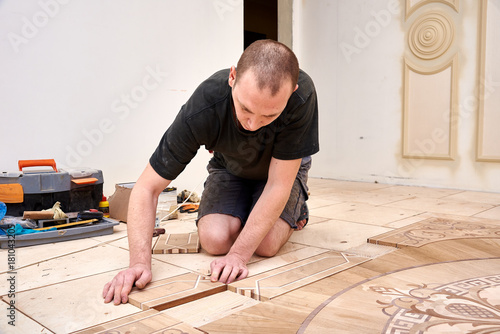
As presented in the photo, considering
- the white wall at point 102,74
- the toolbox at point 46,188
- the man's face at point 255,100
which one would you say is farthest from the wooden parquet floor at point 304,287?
the white wall at point 102,74

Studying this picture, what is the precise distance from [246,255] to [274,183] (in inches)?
11.2

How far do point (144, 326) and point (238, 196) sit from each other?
0.88m

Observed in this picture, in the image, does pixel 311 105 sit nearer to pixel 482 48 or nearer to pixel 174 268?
pixel 174 268

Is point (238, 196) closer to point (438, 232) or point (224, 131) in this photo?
point (224, 131)

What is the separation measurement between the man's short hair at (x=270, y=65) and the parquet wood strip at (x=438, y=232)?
103 centimetres

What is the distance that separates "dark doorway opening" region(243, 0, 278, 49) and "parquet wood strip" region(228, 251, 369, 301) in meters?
6.39

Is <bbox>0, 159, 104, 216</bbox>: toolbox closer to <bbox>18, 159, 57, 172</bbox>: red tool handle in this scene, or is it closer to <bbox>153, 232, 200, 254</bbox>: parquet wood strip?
<bbox>18, 159, 57, 172</bbox>: red tool handle

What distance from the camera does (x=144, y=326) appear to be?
1040 mm

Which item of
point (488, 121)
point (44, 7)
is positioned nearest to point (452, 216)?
point (488, 121)

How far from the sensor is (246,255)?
1.49 metres

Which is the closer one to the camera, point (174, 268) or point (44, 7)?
point (174, 268)

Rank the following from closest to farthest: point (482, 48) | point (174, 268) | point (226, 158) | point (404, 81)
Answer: point (174, 268)
point (226, 158)
point (482, 48)
point (404, 81)

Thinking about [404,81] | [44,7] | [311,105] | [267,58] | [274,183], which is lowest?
[274,183]

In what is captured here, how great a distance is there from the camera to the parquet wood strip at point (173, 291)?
119cm
